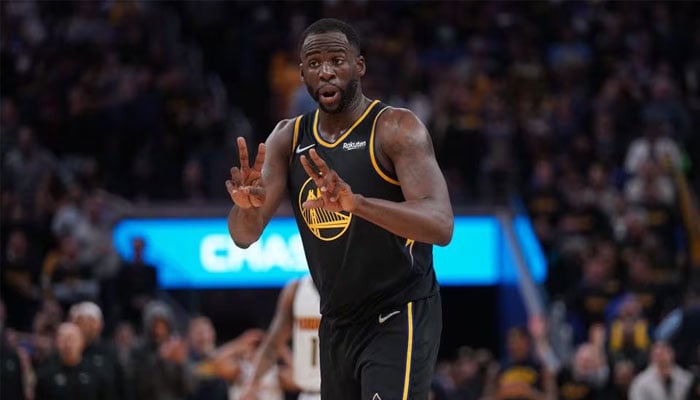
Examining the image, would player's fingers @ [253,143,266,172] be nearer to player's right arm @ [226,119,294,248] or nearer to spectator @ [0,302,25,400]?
player's right arm @ [226,119,294,248]

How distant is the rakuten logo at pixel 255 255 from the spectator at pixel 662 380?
227 inches

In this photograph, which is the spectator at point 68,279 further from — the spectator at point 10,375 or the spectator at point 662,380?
the spectator at point 662,380

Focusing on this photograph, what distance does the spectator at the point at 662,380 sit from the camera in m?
12.3

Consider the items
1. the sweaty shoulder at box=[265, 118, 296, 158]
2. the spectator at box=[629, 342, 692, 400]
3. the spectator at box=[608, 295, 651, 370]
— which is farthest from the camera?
the spectator at box=[608, 295, 651, 370]

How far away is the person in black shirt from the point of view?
11.8 m

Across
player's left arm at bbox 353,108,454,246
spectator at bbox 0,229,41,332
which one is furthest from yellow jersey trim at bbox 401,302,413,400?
spectator at bbox 0,229,41,332

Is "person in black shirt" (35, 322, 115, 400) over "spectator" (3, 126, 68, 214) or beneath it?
beneath

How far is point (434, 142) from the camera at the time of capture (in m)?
17.8

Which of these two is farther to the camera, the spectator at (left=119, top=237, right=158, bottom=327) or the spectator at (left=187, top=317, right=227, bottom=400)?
the spectator at (left=119, top=237, right=158, bottom=327)

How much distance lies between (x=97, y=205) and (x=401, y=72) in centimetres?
541

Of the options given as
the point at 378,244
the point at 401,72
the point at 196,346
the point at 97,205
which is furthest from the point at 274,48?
the point at 378,244

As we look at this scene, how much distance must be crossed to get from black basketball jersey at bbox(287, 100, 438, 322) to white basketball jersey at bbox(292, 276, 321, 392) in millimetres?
3243

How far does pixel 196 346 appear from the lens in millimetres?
13086

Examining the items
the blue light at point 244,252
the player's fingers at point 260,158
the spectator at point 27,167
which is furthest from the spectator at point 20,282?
the player's fingers at point 260,158
